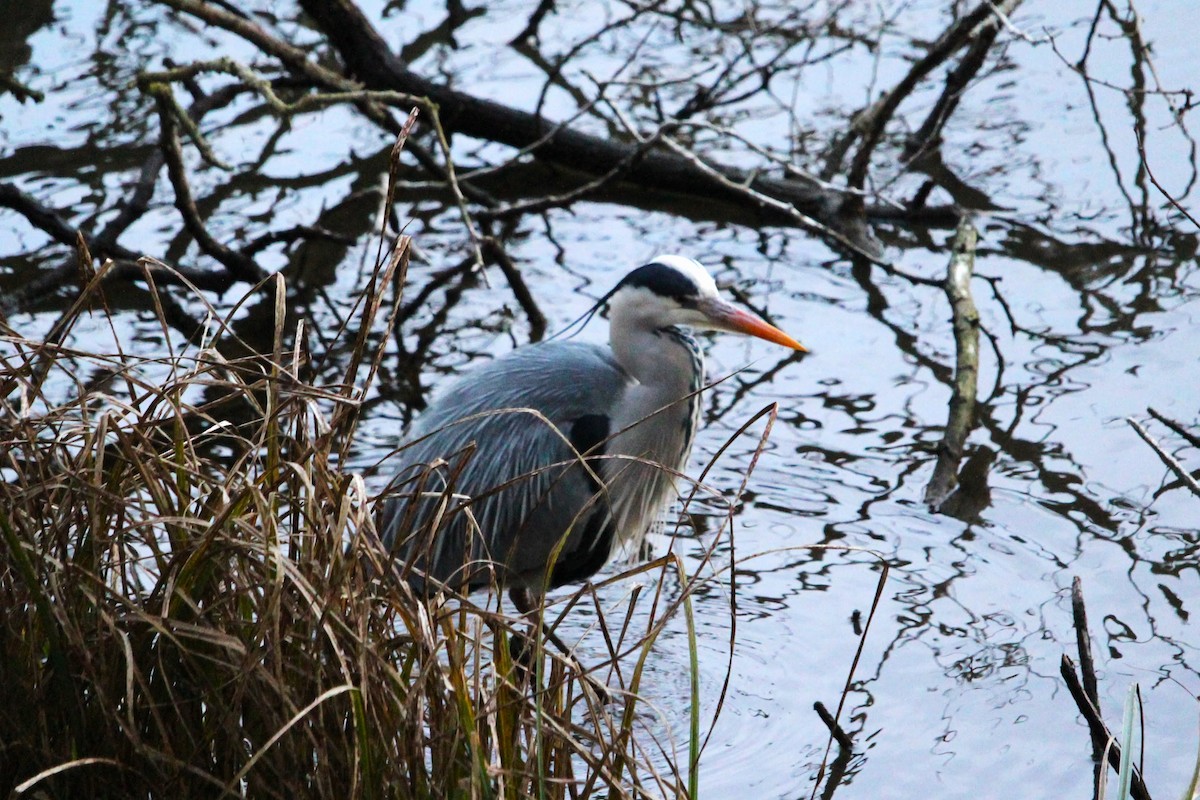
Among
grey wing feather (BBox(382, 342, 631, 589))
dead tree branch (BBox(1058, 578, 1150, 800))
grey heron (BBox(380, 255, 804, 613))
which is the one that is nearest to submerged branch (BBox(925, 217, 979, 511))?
grey heron (BBox(380, 255, 804, 613))

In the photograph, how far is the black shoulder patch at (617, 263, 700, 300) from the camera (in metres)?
3.88

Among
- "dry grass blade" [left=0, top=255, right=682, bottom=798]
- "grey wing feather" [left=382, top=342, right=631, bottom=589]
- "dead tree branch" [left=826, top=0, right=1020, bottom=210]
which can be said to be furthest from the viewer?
"dead tree branch" [left=826, top=0, right=1020, bottom=210]

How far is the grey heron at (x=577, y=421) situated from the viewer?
3.92m

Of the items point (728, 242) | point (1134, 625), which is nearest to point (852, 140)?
point (728, 242)

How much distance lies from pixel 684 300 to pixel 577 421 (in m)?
0.44

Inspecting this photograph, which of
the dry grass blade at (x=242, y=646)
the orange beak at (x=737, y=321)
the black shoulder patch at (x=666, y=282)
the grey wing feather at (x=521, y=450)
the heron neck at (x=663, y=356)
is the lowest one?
the dry grass blade at (x=242, y=646)

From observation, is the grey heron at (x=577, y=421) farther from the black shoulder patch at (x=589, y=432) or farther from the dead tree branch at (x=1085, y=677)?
the dead tree branch at (x=1085, y=677)

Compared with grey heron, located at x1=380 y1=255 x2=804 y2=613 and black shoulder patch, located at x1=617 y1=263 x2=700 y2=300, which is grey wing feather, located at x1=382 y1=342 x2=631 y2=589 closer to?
grey heron, located at x1=380 y1=255 x2=804 y2=613

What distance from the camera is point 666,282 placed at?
388 centimetres

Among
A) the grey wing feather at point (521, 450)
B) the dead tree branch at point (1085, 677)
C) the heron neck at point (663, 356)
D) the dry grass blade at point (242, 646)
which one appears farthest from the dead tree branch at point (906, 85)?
the dry grass blade at point (242, 646)

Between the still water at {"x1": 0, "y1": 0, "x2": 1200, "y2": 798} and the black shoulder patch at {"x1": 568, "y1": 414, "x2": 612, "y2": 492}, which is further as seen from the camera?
the black shoulder patch at {"x1": 568, "y1": 414, "x2": 612, "y2": 492}

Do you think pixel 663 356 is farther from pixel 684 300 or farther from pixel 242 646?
pixel 242 646

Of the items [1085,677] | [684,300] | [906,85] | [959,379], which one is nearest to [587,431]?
[684,300]

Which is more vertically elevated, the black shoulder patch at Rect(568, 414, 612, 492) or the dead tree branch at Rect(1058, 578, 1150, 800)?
the black shoulder patch at Rect(568, 414, 612, 492)
